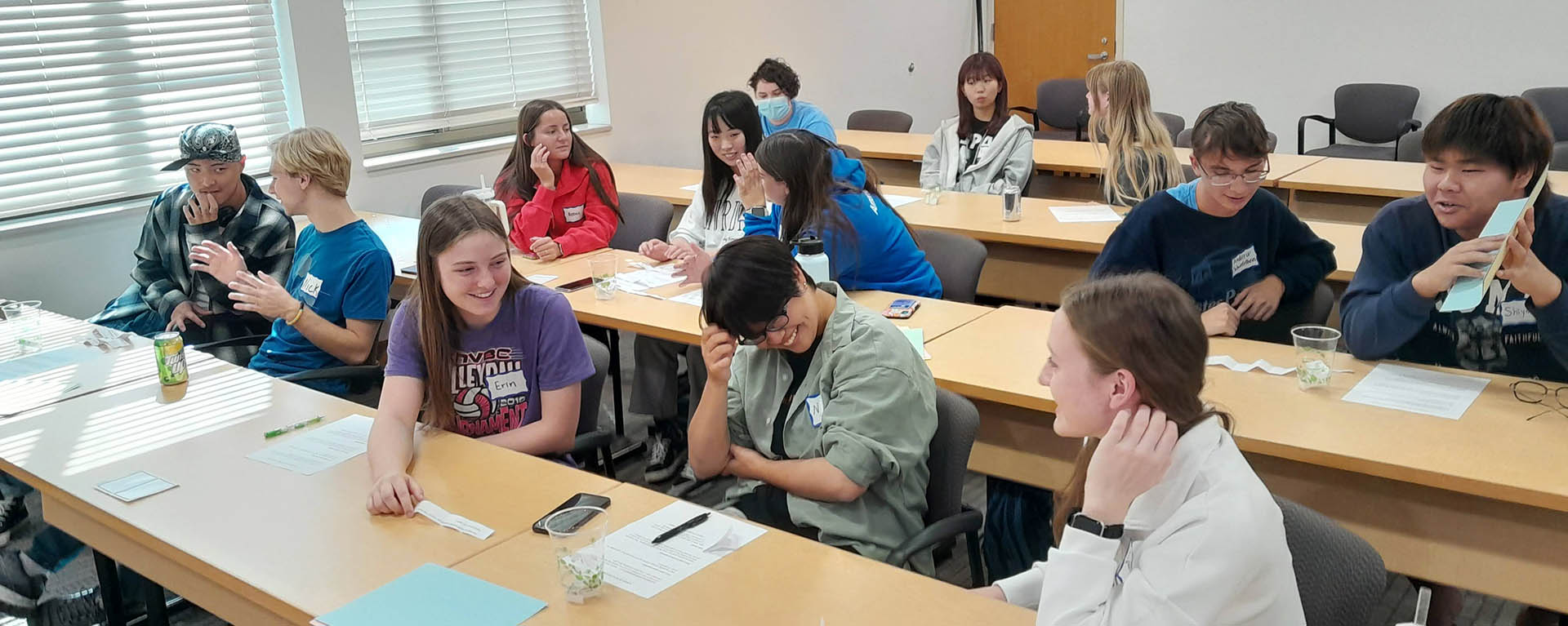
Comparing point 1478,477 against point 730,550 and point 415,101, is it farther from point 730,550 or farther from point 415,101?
point 415,101

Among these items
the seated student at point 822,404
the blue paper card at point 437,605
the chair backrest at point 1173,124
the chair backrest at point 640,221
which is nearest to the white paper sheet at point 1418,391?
the seated student at point 822,404

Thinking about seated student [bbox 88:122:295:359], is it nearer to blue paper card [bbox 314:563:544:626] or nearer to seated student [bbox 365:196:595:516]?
seated student [bbox 365:196:595:516]

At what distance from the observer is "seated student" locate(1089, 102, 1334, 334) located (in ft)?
9.95

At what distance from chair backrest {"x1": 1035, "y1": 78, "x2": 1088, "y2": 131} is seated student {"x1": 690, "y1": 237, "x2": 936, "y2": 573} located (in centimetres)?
616

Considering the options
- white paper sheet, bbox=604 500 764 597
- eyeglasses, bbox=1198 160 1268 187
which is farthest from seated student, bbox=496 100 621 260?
white paper sheet, bbox=604 500 764 597

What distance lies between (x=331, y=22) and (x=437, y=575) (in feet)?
13.6

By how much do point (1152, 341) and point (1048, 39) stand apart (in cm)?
818

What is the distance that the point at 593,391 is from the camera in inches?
111

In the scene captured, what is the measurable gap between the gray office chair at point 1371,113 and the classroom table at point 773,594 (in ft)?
20.7

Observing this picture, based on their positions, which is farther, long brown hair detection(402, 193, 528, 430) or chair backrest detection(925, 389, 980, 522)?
long brown hair detection(402, 193, 528, 430)

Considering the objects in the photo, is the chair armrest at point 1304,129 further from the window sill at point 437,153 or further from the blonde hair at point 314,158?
the blonde hair at point 314,158

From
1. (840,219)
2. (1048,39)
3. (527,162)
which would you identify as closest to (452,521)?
(840,219)

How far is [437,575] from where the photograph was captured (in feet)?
6.18

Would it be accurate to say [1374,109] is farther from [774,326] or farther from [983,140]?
[774,326]
